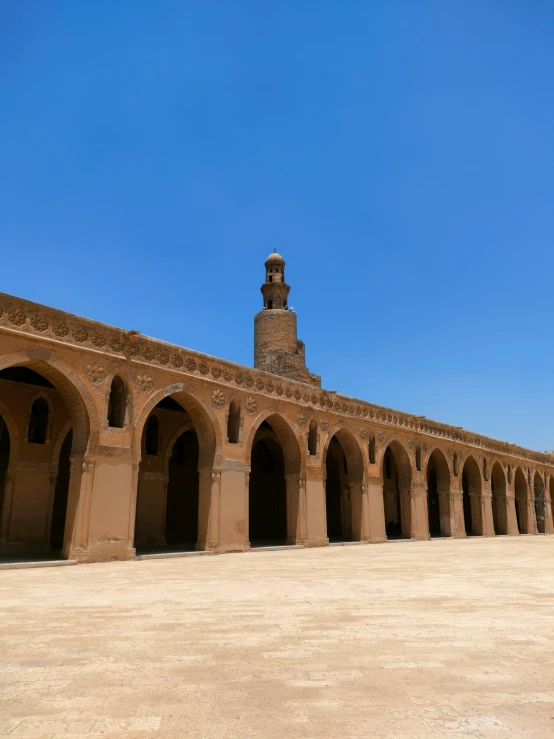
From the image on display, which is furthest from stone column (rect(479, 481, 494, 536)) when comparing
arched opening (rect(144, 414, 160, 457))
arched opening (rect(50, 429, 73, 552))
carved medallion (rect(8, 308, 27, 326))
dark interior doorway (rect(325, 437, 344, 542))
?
carved medallion (rect(8, 308, 27, 326))

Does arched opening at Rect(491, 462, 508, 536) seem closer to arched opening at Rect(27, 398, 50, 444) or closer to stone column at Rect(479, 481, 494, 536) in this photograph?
stone column at Rect(479, 481, 494, 536)

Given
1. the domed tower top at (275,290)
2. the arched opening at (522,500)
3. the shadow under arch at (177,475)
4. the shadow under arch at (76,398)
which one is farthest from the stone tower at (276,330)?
the shadow under arch at (76,398)

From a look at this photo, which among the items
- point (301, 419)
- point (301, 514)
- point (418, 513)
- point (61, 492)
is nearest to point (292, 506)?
point (301, 514)

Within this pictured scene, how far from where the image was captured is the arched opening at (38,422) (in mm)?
16875

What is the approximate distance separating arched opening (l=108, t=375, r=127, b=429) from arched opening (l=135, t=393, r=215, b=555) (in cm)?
223

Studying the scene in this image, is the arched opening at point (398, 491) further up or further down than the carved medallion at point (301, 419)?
further down

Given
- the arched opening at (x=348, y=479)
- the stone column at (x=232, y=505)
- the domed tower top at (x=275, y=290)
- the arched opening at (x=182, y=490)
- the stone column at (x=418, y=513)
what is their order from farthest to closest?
the domed tower top at (x=275, y=290) → the stone column at (x=418, y=513) → the arched opening at (x=348, y=479) → the arched opening at (x=182, y=490) → the stone column at (x=232, y=505)

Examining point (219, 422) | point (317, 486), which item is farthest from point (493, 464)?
point (219, 422)

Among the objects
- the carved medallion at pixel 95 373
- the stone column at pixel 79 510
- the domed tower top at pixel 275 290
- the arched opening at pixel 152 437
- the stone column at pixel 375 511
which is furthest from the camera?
the domed tower top at pixel 275 290

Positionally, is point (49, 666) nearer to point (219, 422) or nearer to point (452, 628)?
point (452, 628)

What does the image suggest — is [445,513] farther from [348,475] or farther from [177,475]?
[177,475]

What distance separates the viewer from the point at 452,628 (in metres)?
5.46

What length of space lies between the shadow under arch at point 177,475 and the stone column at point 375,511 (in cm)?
705

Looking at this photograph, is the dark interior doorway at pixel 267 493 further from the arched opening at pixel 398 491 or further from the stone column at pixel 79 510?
the stone column at pixel 79 510
